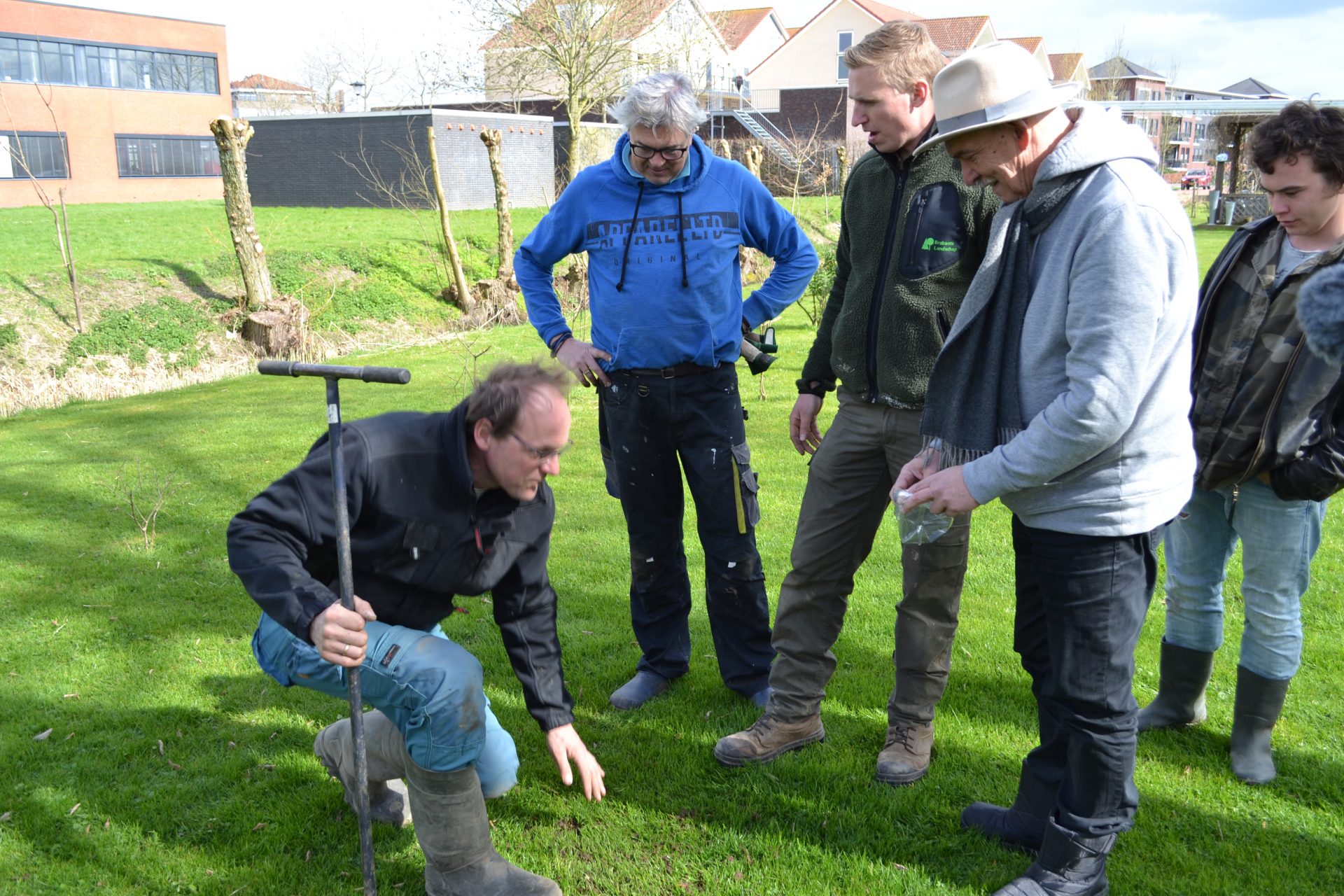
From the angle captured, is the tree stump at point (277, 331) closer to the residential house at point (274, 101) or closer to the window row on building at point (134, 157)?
the window row on building at point (134, 157)

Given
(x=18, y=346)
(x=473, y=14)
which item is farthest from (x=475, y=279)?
(x=18, y=346)

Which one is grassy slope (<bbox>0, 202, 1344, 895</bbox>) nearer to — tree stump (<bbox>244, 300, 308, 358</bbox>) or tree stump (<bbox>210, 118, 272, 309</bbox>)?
tree stump (<bbox>244, 300, 308, 358</bbox>)

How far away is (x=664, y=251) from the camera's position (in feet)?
12.3

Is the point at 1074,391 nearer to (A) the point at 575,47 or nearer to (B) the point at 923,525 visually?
(B) the point at 923,525

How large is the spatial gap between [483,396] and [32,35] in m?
42.1

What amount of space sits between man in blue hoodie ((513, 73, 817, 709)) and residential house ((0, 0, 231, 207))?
35.0m

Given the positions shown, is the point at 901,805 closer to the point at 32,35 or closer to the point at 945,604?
the point at 945,604

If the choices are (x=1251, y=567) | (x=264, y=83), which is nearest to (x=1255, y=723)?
(x=1251, y=567)

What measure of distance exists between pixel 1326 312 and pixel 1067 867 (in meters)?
1.55

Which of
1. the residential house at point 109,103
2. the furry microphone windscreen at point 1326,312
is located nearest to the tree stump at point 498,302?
the furry microphone windscreen at point 1326,312

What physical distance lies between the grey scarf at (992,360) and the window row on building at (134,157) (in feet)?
121

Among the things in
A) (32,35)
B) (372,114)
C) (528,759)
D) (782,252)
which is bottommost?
(528,759)

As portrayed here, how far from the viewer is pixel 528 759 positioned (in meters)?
3.53

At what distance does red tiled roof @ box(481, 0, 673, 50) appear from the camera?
821 inches
